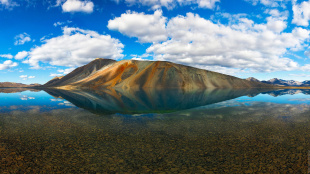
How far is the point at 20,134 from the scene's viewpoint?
13812 mm


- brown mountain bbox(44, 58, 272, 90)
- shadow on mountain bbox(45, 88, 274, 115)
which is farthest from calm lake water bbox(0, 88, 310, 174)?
brown mountain bbox(44, 58, 272, 90)

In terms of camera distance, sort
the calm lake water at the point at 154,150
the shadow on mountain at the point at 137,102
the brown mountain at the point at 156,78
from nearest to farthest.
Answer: the calm lake water at the point at 154,150, the shadow on mountain at the point at 137,102, the brown mountain at the point at 156,78

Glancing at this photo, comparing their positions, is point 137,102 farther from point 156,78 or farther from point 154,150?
point 156,78

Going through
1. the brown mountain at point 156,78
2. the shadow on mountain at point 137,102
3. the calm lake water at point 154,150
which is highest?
the brown mountain at point 156,78

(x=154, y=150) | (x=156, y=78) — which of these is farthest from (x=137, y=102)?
(x=156, y=78)

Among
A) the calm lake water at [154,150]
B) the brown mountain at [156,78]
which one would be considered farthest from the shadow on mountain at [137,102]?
the brown mountain at [156,78]

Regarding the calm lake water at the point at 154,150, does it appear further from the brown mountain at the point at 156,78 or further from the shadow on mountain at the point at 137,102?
the brown mountain at the point at 156,78

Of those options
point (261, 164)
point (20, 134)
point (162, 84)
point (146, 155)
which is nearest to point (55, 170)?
point (146, 155)

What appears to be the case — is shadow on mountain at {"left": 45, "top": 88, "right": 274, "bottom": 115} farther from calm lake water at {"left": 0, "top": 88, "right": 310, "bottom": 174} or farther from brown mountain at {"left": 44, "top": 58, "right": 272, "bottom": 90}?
brown mountain at {"left": 44, "top": 58, "right": 272, "bottom": 90}

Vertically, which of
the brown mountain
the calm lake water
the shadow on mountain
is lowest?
the calm lake water

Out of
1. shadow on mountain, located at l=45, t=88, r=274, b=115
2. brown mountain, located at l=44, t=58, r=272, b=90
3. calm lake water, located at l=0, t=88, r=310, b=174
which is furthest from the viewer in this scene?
brown mountain, located at l=44, t=58, r=272, b=90

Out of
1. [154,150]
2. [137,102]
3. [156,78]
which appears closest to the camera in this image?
[154,150]

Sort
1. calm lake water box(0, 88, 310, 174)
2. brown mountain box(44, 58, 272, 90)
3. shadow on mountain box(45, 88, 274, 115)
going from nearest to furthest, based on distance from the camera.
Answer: calm lake water box(0, 88, 310, 174) < shadow on mountain box(45, 88, 274, 115) < brown mountain box(44, 58, 272, 90)

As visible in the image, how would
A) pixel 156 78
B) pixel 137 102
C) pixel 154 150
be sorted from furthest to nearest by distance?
pixel 156 78 → pixel 137 102 → pixel 154 150
